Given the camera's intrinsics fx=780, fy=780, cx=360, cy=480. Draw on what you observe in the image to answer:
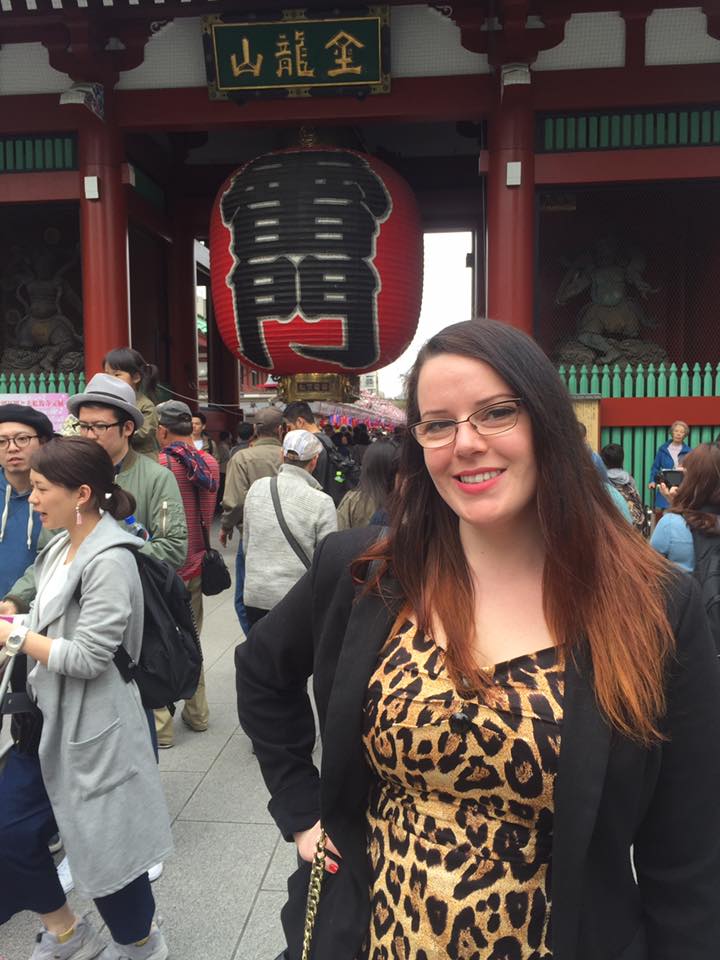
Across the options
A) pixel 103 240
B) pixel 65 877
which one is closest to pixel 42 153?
pixel 103 240

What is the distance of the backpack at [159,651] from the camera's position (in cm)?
216

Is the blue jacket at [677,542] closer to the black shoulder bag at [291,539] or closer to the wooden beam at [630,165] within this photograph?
the black shoulder bag at [291,539]

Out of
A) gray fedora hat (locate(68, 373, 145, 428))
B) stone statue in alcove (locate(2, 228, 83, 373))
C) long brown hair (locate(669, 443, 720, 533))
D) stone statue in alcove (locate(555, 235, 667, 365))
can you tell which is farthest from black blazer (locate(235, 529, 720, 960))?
stone statue in alcove (locate(2, 228, 83, 373))

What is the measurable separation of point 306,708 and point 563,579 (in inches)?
21.2

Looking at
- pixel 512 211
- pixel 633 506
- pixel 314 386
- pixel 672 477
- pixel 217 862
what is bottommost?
pixel 217 862

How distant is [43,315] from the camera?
10203 millimetres

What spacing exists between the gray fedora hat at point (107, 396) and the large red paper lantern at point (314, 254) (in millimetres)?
4462

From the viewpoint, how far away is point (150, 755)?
2.10m

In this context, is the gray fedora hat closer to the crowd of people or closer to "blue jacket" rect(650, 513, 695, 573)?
the crowd of people

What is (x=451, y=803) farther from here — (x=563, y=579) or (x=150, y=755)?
(x=150, y=755)

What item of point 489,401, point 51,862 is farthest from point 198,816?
point 489,401

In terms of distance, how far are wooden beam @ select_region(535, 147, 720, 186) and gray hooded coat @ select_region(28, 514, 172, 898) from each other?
6732 mm

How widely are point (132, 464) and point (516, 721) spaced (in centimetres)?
241

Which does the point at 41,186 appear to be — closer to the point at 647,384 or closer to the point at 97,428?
the point at 97,428
